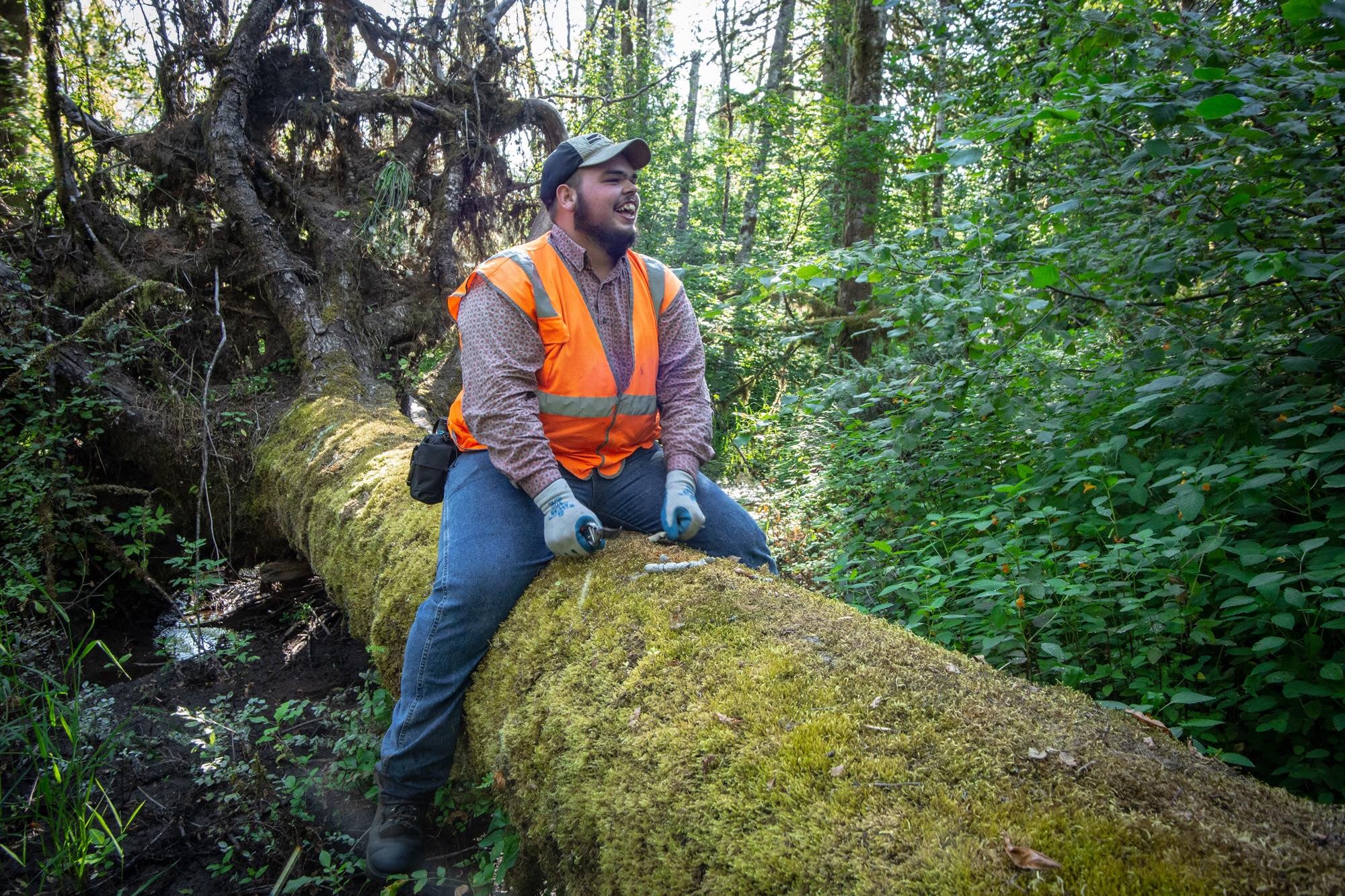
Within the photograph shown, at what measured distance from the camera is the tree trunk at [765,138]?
32.2 ft

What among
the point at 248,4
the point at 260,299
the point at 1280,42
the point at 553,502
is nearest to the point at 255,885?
the point at 553,502

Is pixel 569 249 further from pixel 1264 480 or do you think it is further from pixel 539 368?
pixel 1264 480

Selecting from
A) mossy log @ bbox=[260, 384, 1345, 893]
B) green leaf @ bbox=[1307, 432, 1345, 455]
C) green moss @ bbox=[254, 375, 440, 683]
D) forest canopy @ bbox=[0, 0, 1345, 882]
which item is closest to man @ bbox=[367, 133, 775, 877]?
mossy log @ bbox=[260, 384, 1345, 893]

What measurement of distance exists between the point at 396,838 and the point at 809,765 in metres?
1.83

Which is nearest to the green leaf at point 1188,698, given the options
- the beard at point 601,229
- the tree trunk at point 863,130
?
the beard at point 601,229

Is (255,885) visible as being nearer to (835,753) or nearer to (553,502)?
(553,502)

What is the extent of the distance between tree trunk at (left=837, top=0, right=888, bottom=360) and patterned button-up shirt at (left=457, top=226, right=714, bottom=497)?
4507 millimetres

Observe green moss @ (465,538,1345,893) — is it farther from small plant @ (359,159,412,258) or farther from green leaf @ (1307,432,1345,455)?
small plant @ (359,159,412,258)

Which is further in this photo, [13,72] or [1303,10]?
[13,72]

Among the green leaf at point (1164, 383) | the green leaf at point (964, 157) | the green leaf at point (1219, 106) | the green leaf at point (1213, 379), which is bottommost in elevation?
the green leaf at point (1164, 383)

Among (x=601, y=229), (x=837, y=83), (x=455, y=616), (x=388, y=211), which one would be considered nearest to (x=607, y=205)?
(x=601, y=229)

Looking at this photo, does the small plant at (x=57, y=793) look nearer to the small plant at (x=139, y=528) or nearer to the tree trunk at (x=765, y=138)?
the small plant at (x=139, y=528)

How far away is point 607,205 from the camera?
9.64ft

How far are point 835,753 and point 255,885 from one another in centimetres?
255
